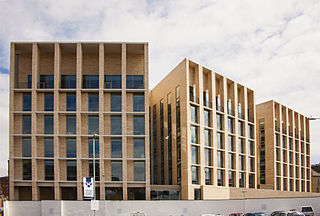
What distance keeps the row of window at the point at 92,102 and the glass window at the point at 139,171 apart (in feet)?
24.0

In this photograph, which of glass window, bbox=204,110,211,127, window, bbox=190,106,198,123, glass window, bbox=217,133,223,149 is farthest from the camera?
glass window, bbox=217,133,223,149

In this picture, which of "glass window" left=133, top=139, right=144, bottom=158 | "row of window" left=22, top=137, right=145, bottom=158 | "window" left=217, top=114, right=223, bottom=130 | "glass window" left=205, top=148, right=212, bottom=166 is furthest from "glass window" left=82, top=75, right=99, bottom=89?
"window" left=217, top=114, right=223, bottom=130

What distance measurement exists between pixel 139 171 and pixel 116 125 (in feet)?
23.2

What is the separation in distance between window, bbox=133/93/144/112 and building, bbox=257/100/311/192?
112 feet

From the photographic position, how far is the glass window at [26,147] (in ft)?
165

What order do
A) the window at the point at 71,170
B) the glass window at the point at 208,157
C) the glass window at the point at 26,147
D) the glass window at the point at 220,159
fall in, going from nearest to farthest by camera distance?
the window at the point at 71,170 → the glass window at the point at 26,147 → the glass window at the point at 208,157 → the glass window at the point at 220,159

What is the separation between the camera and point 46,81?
52906 millimetres

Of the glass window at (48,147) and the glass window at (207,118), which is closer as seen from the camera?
the glass window at (48,147)

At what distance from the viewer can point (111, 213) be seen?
142 feet

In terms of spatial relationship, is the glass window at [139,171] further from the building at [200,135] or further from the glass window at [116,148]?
the building at [200,135]

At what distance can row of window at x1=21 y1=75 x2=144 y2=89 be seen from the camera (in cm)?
5253

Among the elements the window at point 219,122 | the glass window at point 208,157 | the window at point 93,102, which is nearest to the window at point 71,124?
the window at point 93,102

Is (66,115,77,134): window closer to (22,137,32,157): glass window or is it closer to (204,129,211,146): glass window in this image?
(22,137,32,157): glass window

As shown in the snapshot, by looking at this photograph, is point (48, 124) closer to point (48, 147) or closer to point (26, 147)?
point (48, 147)
